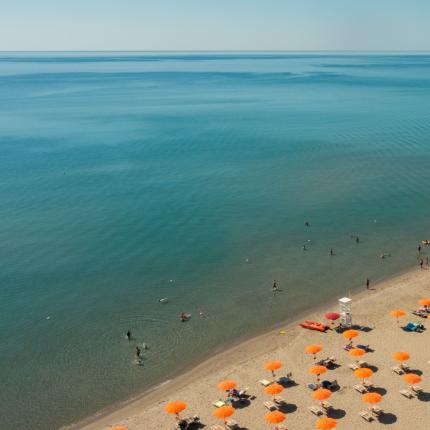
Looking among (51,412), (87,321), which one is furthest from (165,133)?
(51,412)

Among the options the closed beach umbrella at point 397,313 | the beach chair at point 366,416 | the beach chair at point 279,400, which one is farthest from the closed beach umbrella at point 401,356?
the beach chair at point 279,400

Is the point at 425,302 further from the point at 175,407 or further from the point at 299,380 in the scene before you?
the point at 175,407

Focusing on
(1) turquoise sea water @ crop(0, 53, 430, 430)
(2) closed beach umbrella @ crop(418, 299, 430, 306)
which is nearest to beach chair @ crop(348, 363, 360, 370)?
(1) turquoise sea water @ crop(0, 53, 430, 430)

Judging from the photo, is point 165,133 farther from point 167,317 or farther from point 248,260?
point 167,317

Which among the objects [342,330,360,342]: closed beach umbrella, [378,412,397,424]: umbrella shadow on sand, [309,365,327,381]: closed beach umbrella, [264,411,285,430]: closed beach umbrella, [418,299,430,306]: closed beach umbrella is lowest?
[378,412,397,424]: umbrella shadow on sand

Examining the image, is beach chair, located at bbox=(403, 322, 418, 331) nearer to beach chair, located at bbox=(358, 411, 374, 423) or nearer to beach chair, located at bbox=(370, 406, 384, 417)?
beach chair, located at bbox=(370, 406, 384, 417)

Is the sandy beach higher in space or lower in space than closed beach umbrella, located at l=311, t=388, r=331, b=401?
lower

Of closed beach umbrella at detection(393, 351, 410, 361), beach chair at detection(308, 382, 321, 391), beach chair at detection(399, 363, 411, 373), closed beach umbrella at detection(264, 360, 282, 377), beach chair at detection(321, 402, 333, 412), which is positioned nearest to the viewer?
beach chair at detection(321, 402, 333, 412)

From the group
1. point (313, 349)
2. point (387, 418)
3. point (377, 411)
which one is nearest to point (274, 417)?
point (377, 411)
